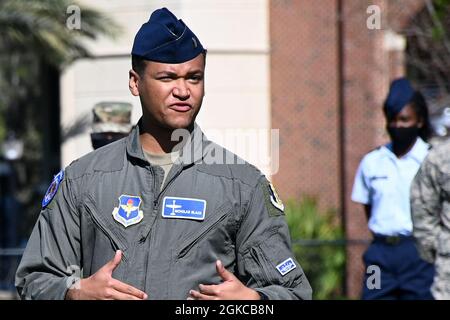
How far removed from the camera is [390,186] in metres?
7.89

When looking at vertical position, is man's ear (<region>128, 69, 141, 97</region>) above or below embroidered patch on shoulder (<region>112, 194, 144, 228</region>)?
above

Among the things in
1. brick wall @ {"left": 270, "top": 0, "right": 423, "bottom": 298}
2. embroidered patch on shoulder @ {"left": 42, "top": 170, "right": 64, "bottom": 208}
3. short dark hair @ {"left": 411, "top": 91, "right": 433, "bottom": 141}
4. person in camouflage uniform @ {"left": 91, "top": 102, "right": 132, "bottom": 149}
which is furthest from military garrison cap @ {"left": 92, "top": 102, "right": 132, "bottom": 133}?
brick wall @ {"left": 270, "top": 0, "right": 423, "bottom": 298}

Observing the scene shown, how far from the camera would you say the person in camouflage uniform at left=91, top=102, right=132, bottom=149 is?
7.11 m

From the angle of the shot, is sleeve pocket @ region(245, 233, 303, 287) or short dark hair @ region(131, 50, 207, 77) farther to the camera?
short dark hair @ region(131, 50, 207, 77)

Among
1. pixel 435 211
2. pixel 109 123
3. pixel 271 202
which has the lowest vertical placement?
pixel 435 211

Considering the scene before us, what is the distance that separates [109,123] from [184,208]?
376 cm

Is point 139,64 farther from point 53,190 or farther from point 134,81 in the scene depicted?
point 53,190

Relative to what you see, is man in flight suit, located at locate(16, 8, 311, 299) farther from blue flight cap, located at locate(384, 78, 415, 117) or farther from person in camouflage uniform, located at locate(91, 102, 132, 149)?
blue flight cap, located at locate(384, 78, 415, 117)

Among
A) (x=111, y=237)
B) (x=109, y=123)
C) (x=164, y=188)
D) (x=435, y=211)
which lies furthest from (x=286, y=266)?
(x=109, y=123)

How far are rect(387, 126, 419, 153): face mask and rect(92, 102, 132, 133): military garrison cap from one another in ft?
6.69

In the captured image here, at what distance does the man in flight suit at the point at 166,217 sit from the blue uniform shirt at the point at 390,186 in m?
4.23

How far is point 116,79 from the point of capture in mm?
13359

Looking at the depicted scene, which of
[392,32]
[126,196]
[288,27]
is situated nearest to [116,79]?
[288,27]

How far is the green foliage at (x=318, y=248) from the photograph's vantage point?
12641mm
